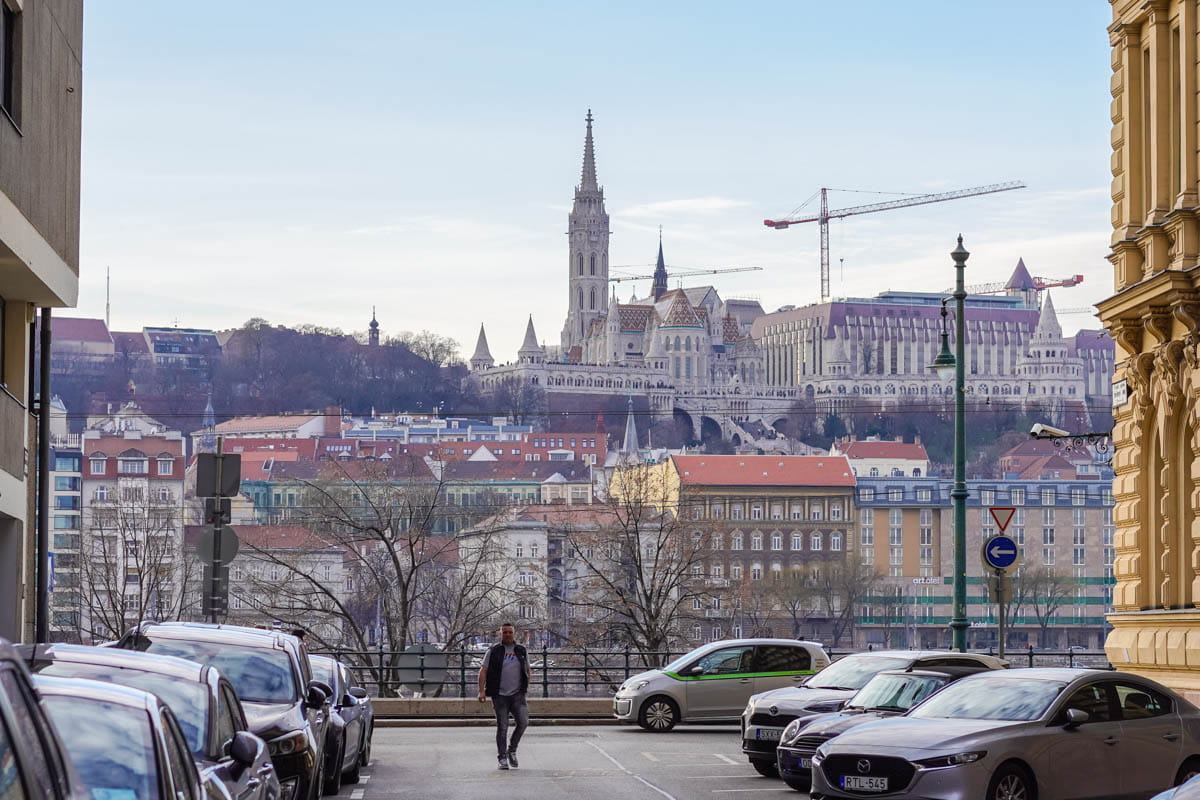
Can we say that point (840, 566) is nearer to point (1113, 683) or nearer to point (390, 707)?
point (390, 707)

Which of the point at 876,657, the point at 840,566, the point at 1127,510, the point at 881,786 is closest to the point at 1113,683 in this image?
the point at 881,786

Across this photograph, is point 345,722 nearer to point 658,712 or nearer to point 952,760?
point 952,760

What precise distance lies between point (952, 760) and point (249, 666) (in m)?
5.11

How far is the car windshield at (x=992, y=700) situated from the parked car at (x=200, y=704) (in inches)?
264

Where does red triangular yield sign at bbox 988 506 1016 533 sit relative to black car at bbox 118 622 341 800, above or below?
above

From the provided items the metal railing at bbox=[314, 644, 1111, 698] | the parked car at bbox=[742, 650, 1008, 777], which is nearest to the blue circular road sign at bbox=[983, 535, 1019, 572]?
the metal railing at bbox=[314, 644, 1111, 698]

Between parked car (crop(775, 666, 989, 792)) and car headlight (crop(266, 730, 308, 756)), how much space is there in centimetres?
613

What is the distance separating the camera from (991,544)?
81.9 ft

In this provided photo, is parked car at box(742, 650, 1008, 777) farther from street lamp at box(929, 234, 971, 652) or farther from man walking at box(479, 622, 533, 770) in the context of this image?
street lamp at box(929, 234, 971, 652)

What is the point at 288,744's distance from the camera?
13609 millimetres

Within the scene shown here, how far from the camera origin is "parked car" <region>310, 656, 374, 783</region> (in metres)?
18.4

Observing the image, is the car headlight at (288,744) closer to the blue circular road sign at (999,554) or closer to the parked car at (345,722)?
the parked car at (345,722)

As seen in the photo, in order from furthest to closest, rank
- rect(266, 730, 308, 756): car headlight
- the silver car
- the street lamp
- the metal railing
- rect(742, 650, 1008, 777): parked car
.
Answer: the metal railing, the street lamp, rect(742, 650, 1008, 777): parked car, the silver car, rect(266, 730, 308, 756): car headlight

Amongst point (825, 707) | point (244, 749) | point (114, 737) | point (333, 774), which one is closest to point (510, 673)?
point (825, 707)
